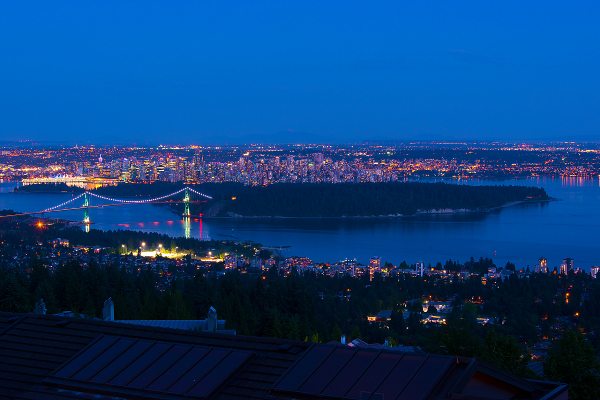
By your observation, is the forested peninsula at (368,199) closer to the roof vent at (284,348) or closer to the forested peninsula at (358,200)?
the forested peninsula at (358,200)

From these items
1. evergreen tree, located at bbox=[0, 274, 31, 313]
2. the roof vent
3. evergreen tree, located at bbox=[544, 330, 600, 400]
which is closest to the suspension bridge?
evergreen tree, located at bbox=[0, 274, 31, 313]

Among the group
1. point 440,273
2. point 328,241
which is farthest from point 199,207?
point 440,273

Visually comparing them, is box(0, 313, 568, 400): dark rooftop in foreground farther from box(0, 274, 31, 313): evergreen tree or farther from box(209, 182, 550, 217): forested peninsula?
box(209, 182, 550, 217): forested peninsula

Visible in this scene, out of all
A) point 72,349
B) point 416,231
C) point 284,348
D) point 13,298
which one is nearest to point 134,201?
point 416,231

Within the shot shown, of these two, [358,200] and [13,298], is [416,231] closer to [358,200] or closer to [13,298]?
[358,200]

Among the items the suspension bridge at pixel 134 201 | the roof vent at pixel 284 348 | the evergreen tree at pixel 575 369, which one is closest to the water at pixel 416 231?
the suspension bridge at pixel 134 201

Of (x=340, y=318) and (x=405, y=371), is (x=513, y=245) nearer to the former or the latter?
(x=340, y=318)
